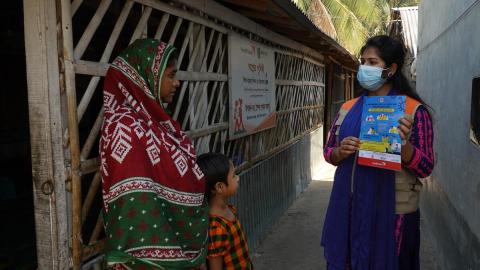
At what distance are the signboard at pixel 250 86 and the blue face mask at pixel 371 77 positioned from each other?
70.9 inches

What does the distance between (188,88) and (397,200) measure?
1.71 meters

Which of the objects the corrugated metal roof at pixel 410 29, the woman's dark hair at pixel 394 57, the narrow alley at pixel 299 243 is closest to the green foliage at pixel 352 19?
the corrugated metal roof at pixel 410 29

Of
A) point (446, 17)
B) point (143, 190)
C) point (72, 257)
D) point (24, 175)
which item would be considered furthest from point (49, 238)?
point (24, 175)

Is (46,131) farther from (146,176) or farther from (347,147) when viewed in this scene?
(347,147)

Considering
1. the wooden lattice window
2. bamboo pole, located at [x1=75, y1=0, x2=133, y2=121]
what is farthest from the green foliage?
bamboo pole, located at [x1=75, y1=0, x2=133, y2=121]

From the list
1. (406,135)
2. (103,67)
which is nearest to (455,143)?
(406,135)

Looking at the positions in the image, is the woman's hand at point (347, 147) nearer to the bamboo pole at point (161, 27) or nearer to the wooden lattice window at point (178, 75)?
the wooden lattice window at point (178, 75)

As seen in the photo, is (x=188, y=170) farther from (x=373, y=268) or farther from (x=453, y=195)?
(x=453, y=195)

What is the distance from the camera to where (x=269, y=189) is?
574 centimetres

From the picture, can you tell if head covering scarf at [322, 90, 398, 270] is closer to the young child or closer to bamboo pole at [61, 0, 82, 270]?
the young child

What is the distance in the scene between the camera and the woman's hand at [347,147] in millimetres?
2333

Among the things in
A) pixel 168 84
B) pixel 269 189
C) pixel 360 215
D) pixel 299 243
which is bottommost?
pixel 299 243

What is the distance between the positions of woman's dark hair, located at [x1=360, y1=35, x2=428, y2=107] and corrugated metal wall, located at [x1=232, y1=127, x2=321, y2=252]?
7.22ft

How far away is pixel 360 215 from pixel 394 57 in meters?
0.90
